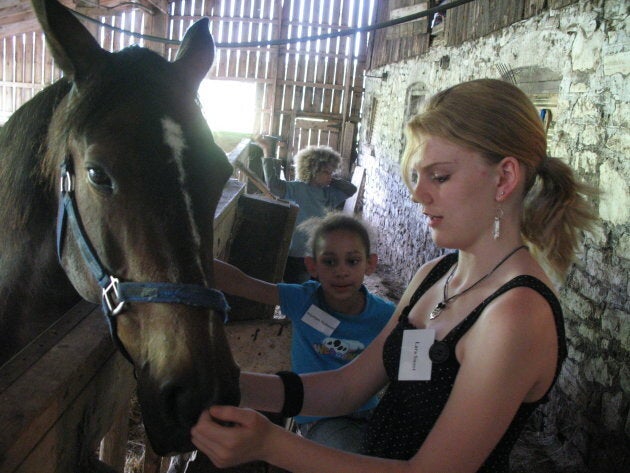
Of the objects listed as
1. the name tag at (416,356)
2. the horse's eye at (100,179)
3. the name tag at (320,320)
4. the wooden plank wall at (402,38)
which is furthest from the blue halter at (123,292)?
the wooden plank wall at (402,38)

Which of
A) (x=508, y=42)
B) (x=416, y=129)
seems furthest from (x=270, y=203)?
(x=508, y=42)

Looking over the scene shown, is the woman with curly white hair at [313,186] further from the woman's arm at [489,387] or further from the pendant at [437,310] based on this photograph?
the woman's arm at [489,387]

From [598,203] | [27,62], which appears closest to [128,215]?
[598,203]

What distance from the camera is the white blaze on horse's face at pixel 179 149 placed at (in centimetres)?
122

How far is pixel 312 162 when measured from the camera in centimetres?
509

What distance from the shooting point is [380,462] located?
43.2 inches

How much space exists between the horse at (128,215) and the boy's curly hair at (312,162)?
3.44m

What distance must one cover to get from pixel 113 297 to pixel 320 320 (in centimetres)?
106

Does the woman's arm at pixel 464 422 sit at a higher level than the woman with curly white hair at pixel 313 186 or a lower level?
lower

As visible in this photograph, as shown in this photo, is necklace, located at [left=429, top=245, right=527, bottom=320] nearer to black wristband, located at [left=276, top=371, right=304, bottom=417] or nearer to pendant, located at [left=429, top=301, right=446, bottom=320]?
pendant, located at [left=429, top=301, right=446, bottom=320]

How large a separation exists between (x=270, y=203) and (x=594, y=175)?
1979 millimetres

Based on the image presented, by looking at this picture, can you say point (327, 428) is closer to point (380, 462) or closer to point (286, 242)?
point (380, 462)

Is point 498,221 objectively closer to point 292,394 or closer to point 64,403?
point 292,394

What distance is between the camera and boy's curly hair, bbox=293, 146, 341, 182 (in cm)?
509
